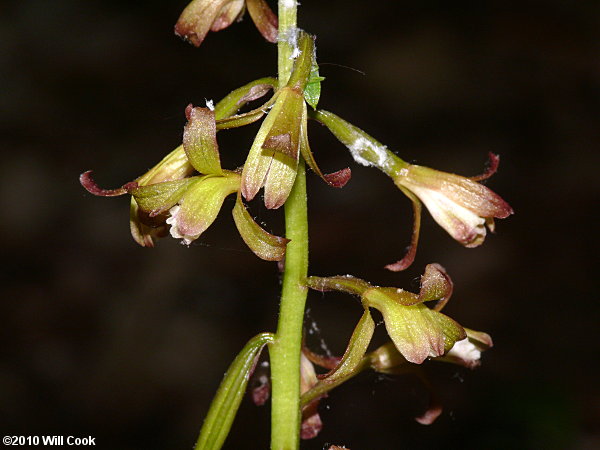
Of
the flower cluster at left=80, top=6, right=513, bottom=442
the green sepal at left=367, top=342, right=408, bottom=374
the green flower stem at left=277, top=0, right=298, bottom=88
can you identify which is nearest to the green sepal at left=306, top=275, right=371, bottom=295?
the flower cluster at left=80, top=6, right=513, bottom=442

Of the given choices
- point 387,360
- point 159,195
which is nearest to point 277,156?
point 159,195

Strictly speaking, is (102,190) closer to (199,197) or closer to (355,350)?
(199,197)

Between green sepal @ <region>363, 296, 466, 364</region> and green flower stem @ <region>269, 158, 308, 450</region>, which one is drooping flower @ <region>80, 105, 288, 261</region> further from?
green sepal @ <region>363, 296, 466, 364</region>

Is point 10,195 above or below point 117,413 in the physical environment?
above

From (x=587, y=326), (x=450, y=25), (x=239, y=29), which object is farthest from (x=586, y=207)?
(x=239, y=29)

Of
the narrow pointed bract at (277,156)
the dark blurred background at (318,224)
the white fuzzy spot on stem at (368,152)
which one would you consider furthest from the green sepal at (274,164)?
the dark blurred background at (318,224)

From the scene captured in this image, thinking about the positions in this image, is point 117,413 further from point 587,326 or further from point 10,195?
point 587,326
